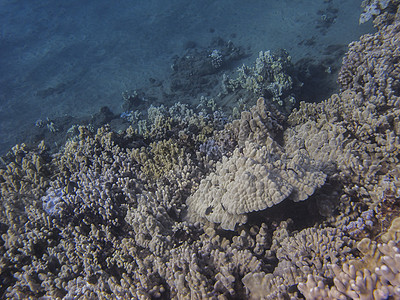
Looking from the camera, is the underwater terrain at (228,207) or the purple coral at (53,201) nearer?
the underwater terrain at (228,207)

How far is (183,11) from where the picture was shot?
98.6 ft

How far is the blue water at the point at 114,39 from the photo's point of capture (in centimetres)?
1814

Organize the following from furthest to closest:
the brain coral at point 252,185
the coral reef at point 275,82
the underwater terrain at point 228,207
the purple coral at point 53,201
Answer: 1. the coral reef at point 275,82
2. the purple coral at point 53,201
3. the brain coral at point 252,185
4. the underwater terrain at point 228,207

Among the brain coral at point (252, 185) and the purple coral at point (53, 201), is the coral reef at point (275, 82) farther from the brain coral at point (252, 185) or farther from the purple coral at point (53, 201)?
the purple coral at point (53, 201)

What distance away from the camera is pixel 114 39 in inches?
1181

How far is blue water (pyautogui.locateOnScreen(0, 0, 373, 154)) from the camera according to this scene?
59.5 feet

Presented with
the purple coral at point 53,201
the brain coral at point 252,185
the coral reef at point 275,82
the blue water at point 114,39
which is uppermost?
the blue water at point 114,39

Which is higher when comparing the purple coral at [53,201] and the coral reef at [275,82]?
the purple coral at [53,201]

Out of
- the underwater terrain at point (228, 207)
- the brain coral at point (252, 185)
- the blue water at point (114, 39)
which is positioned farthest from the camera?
the blue water at point (114, 39)

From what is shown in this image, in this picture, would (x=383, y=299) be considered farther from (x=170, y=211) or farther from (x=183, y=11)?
(x=183, y=11)

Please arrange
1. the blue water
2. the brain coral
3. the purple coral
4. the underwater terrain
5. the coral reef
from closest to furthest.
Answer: the underwater terrain < the brain coral < the purple coral < the coral reef < the blue water

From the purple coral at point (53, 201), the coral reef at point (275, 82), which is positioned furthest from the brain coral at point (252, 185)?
the coral reef at point (275, 82)

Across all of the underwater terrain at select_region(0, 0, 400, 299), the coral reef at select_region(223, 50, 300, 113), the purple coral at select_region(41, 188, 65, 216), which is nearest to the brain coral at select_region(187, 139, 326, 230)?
the underwater terrain at select_region(0, 0, 400, 299)

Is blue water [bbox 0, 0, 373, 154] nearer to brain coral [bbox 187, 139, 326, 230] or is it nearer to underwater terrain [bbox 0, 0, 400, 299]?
underwater terrain [bbox 0, 0, 400, 299]
